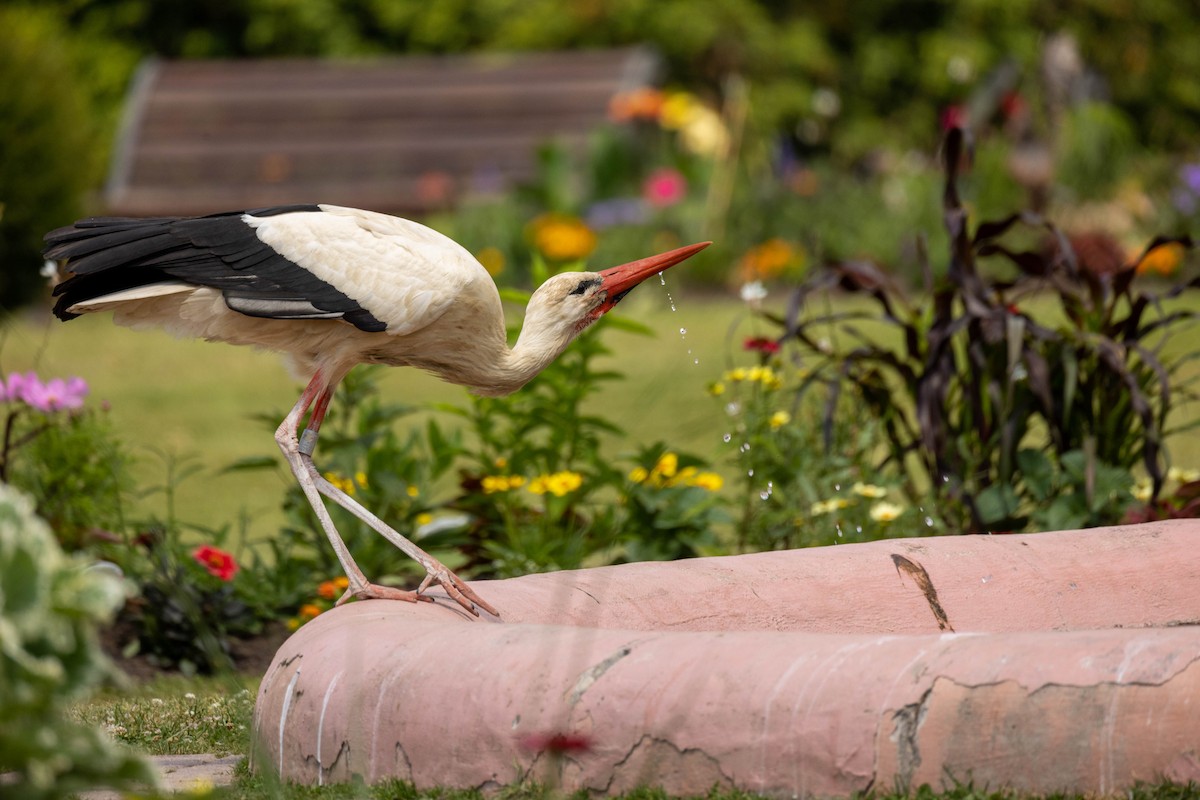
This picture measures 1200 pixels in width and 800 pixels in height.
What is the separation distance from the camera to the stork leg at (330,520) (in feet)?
11.8

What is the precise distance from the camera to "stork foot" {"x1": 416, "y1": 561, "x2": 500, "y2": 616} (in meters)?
3.47

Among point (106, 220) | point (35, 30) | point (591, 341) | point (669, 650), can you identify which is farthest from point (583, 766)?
point (35, 30)

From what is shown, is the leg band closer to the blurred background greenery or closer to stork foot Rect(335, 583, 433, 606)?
stork foot Rect(335, 583, 433, 606)

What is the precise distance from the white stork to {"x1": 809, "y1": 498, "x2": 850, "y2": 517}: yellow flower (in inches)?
48.4

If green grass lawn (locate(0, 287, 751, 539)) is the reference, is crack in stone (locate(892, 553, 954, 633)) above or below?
above

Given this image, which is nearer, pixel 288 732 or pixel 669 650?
pixel 669 650

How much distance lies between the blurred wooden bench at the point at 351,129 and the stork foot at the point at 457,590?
9.27 meters

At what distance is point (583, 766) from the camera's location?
8.96 feet

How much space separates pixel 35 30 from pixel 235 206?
4.47 meters

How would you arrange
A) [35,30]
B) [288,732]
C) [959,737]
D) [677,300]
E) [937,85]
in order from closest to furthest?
[959,737]
[288,732]
[677,300]
[35,30]
[937,85]

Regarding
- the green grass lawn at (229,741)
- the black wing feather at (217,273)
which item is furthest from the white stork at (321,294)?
the green grass lawn at (229,741)

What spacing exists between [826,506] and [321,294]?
1.95 metres

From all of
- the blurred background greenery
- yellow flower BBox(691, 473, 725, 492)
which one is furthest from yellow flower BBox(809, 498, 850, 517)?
the blurred background greenery

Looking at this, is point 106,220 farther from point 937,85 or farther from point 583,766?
point 937,85
